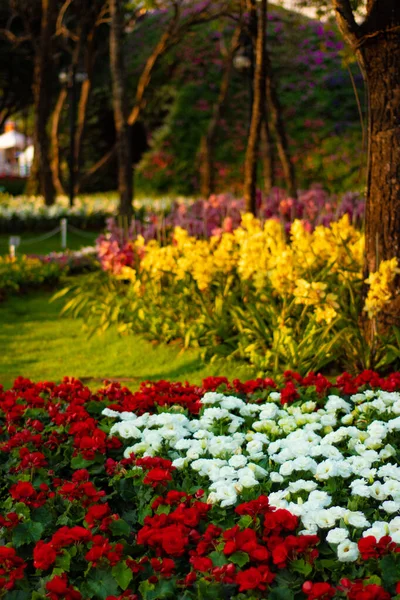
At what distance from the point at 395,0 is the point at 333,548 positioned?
4713 millimetres

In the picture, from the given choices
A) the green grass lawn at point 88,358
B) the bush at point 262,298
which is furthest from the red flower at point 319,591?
the green grass lawn at point 88,358

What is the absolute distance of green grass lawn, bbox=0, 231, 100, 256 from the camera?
16720 mm

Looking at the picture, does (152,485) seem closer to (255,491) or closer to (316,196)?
(255,491)

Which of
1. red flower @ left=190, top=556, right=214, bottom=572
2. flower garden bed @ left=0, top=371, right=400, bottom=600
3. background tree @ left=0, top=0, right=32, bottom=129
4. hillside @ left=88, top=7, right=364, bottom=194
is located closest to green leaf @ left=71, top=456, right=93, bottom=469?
flower garden bed @ left=0, top=371, right=400, bottom=600

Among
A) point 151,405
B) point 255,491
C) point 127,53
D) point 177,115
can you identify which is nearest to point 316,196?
point 151,405

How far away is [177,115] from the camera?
100 ft

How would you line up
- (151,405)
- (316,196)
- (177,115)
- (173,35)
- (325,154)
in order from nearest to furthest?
(151,405), (316,196), (173,35), (325,154), (177,115)

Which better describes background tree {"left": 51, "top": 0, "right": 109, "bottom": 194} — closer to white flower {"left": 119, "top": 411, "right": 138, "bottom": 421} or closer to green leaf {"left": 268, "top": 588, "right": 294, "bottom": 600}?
white flower {"left": 119, "top": 411, "right": 138, "bottom": 421}

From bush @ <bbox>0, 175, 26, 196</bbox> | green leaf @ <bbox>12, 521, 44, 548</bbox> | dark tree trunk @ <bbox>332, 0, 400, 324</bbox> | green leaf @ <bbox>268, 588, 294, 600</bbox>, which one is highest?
dark tree trunk @ <bbox>332, 0, 400, 324</bbox>

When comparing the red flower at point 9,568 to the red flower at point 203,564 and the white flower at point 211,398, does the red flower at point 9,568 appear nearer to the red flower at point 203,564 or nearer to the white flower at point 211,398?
the red flower at point 203,564

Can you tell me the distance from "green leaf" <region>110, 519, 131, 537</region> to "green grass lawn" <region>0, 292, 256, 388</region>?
11.8ft

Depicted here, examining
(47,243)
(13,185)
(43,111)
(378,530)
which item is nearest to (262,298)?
(378,530)

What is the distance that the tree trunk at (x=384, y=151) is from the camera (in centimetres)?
666

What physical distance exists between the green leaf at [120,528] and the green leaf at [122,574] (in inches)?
12.7
